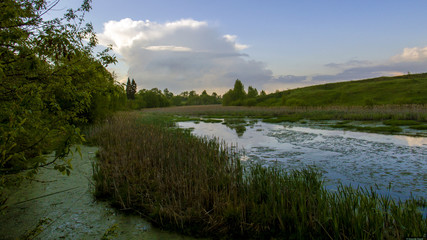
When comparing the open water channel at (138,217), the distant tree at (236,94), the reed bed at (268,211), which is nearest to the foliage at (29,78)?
the open water channel at (138,217)

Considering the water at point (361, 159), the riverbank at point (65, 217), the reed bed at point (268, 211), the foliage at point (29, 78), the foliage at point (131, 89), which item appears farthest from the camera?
the foliage at point (131, 89)

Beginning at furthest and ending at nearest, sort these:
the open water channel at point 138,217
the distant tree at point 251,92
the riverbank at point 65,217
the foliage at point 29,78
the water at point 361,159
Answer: the distant tree at point 251,92 < the water at point 361,159 < the open water channel at point 138,217 < the riverbank at point 65,217 < the foliage at point 29,78

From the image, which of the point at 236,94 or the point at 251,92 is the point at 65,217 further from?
the point at 251,92

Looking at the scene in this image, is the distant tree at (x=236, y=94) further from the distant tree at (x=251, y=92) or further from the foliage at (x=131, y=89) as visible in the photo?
the foliage at (x=131, y=89)

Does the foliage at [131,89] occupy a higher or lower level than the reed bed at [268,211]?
higher

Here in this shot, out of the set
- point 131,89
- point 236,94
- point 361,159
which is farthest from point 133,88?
point 361,159

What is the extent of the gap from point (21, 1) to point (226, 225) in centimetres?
420

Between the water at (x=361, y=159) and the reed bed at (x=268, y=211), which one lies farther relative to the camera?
the water at (x=361, y=159)

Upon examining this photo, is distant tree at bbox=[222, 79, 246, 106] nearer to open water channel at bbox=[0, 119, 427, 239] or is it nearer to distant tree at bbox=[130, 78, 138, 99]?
distant tree at bbox=[130, 78, 138, 99]

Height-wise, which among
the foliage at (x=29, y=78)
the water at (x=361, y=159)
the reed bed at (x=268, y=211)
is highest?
the foliage at (x=29, y=78)

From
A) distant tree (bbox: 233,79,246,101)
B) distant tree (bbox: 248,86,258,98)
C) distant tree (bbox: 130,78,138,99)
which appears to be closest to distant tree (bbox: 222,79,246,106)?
distant tree (bbox: 233,79,246,101)

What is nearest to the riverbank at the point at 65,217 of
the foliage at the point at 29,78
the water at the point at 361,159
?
the foliage at the point at 29,78

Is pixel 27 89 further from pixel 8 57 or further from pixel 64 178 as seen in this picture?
pixel 64 178

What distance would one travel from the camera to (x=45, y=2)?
11.0ft
